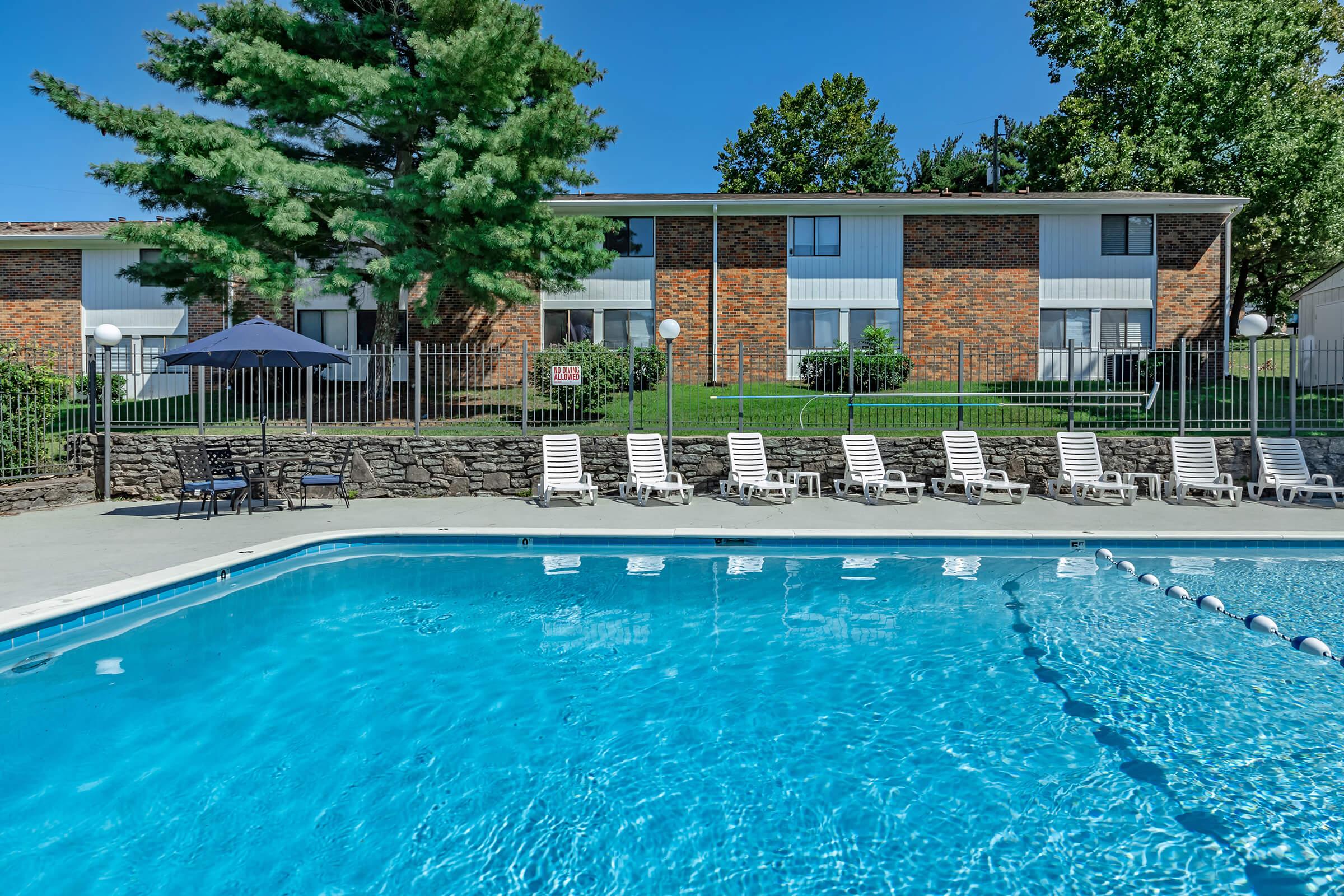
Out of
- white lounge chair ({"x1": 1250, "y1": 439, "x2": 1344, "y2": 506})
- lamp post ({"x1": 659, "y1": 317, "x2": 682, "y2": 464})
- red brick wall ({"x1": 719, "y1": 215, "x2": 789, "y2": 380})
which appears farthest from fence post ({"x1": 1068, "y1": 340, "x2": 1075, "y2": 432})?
red brick wall ({"x1": 719, "y1": 215, "x2": 789, "y2": 380})

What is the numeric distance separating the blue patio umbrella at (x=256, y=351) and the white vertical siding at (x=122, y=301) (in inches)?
514

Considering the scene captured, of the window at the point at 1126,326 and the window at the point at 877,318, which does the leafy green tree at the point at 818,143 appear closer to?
the window at the point at 877,318

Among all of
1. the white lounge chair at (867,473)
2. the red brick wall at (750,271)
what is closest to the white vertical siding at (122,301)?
the red brick wall at (750,271)

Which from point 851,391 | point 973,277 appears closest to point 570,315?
point 851,391

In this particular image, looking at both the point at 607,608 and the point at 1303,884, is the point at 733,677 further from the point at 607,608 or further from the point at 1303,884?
the point at 1303,884

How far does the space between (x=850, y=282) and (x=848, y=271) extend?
0.30 meters

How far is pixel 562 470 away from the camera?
40.7ft

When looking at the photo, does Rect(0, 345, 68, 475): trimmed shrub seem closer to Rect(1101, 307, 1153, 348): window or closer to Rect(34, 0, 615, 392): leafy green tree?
Rect(34, 0, 615, 392): leafy green tree

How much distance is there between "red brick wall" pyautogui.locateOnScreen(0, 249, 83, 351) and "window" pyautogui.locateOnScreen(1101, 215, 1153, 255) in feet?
95.4

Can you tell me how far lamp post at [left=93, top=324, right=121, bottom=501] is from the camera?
1148cm

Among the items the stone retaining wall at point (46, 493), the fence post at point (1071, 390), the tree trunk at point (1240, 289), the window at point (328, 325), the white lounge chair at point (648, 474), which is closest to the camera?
the stone retaining wall at point (46, 493)

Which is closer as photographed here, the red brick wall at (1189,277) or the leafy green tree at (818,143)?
the red brick wall at (1189,277)

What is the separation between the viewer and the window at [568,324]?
21891 mm

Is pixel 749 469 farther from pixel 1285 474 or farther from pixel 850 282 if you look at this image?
pixel 850 282
